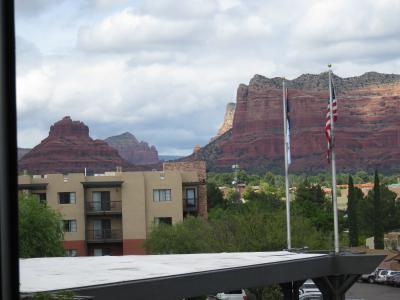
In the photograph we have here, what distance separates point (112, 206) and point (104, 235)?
2318 mm

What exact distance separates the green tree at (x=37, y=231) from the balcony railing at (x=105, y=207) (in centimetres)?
2192

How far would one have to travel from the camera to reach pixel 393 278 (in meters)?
66.1

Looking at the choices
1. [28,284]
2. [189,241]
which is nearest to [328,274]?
[28,284]

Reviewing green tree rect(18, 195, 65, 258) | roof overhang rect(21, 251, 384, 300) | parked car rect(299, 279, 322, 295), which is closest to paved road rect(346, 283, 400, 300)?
parked car rect(299, 279, 322, 295)

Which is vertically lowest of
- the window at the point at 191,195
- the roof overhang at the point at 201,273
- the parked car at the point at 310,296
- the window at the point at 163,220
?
the parked car at the point at 310,296

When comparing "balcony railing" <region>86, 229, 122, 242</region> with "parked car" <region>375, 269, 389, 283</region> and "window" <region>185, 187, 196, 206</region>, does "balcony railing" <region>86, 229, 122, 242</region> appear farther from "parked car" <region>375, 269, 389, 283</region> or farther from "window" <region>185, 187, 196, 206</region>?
"parked car" <region>375, 269, 389, 283</region>

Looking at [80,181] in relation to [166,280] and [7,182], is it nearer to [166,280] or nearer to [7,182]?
[166,280]

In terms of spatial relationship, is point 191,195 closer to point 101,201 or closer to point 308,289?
point 101,201

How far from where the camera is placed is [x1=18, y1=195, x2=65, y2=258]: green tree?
4288 cm

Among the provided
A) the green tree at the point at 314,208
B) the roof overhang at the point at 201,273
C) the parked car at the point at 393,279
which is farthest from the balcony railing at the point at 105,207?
the roof overhang at the point at 201,273

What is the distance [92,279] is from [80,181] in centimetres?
5366

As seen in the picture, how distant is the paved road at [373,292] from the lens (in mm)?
53906

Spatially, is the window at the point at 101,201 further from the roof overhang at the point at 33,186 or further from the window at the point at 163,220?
the roof overhang at the point at 33,186

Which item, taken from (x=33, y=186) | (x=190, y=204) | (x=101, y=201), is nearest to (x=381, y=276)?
(x=190, y=204)
